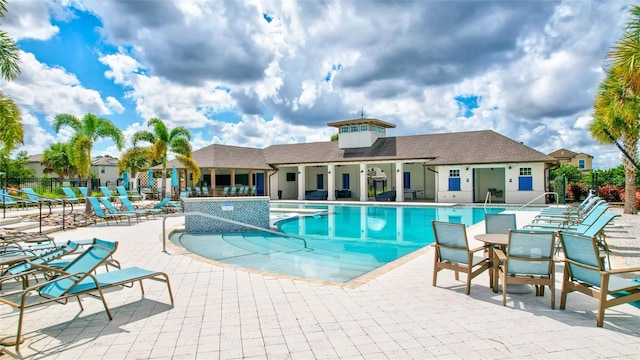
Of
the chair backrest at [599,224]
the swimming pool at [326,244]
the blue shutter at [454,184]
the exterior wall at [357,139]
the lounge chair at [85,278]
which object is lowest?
the swimming pool at [326,244]

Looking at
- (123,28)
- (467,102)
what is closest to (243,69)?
(123,28)

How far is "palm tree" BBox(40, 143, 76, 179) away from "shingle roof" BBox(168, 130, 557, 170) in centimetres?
2705

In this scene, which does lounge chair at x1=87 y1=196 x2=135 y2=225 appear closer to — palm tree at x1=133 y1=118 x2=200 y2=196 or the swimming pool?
the swimming pool

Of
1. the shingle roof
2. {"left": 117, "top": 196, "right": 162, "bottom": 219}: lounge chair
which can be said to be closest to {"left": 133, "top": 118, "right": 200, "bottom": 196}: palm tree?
the shingle roof

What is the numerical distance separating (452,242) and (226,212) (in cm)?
917

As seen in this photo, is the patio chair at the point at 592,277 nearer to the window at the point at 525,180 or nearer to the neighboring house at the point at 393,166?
the neighboring house at the point at 393,166

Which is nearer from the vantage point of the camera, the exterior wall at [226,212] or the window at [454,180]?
the exterior wall at [226,212]

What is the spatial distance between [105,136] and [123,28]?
295 inches

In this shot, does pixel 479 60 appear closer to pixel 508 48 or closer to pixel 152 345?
pixel 508 48

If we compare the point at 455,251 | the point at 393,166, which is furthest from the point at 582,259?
the point at 393,166

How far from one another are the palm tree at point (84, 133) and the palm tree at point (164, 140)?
4.35 meters

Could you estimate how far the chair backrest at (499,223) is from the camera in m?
6.14

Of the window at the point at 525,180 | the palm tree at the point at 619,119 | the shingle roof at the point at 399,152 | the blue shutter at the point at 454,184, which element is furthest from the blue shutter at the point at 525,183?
the palm tree at the point at 619,119

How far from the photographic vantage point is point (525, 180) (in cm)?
2309
